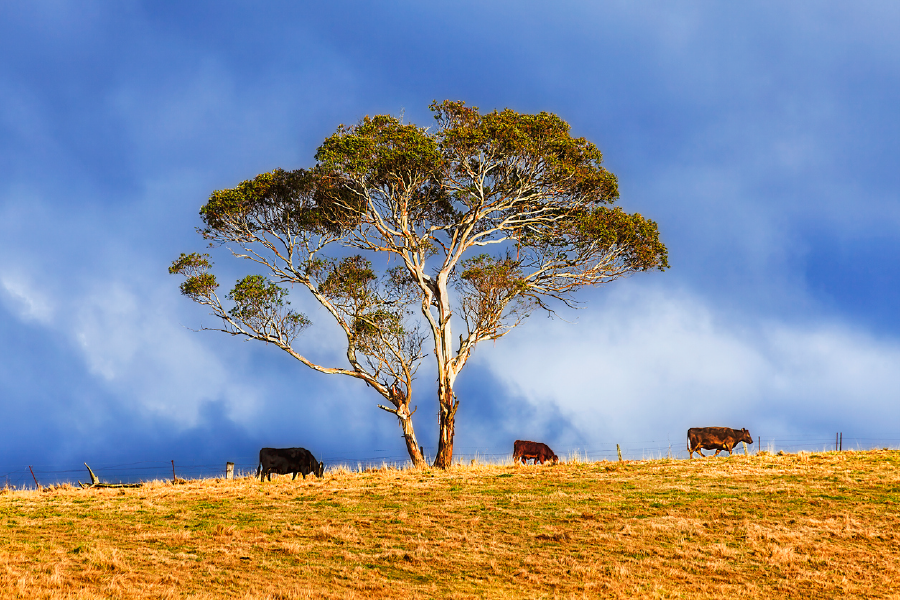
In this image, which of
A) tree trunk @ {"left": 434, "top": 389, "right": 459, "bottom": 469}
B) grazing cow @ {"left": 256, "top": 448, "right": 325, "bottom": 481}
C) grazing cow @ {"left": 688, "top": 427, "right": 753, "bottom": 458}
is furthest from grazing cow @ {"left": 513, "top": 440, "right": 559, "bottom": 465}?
grazing cow @ {"left": 256, "top": 448, "right": 325, "bottom": 481}

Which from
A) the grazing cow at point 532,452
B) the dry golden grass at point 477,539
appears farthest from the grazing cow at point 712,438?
the dry golden grass at point 477,539

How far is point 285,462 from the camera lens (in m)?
26.7

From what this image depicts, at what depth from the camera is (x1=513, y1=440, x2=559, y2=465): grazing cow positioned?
99.5ft

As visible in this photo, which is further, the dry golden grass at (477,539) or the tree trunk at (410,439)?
the tree trunk at (410,439)

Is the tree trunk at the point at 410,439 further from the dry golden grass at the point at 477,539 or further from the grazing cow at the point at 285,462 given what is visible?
the dry golden grass at the point at 477,539

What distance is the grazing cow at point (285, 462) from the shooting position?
26516 mm

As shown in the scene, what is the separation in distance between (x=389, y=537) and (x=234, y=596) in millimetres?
4353

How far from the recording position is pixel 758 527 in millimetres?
13984

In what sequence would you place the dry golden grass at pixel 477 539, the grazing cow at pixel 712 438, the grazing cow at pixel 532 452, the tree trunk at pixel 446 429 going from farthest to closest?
the grazing cow at pixel 712 438 → the grazing cow at pixel 532 452 → the tree trunk at pixel 446 429 → the dry golden grass at pixel 477 539

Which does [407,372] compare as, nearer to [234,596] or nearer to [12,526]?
[12,526]

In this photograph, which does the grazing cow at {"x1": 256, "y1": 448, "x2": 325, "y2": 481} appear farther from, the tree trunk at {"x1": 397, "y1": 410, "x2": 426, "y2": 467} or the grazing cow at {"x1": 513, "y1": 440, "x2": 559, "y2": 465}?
the grazing cow at {"x1": 513, "y1": 440, "x2": 559, "y2": 465}

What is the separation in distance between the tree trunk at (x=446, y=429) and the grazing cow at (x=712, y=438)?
1091 centimetres

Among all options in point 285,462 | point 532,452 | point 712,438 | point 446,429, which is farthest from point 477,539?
point 712,438

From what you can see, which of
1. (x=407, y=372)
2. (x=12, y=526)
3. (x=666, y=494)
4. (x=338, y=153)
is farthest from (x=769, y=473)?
(x=12, y=526)
